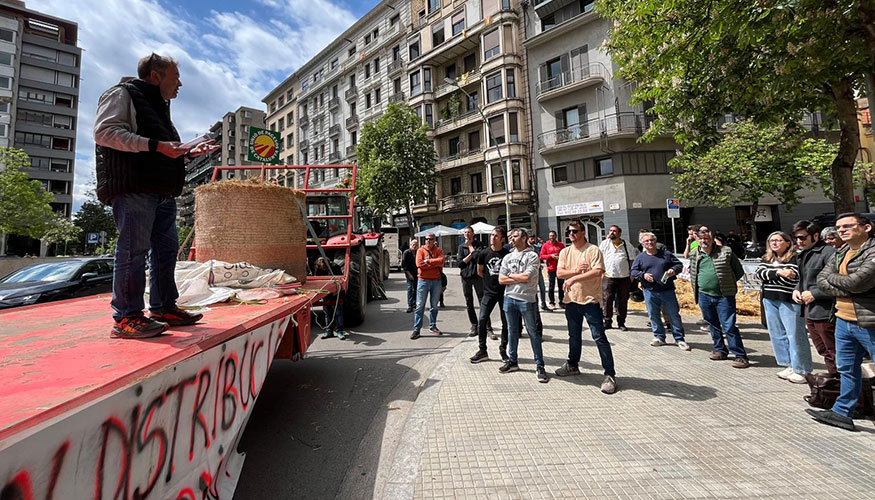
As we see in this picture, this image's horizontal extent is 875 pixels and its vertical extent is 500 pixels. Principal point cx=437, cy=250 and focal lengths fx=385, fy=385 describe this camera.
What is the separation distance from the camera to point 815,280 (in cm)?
361

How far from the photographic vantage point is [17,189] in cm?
2088

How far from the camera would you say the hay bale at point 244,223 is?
4.06 meters

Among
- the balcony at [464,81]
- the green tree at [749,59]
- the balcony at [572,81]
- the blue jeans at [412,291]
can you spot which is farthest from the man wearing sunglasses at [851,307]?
the balcony at [464,81]

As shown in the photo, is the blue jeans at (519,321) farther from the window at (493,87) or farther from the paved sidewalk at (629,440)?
the window at (493,87)

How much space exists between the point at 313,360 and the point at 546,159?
22.8 metres

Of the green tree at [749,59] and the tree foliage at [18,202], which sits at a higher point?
the tree foliage at [18,202]

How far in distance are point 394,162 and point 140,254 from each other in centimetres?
2446

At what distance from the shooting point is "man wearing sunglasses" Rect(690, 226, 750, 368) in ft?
15.5

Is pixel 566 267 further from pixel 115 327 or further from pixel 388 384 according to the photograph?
pixel 115 327

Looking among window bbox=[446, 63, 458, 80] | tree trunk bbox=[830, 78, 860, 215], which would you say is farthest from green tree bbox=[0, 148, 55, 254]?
tree trunk bbox=[830, 78, 860, 215]

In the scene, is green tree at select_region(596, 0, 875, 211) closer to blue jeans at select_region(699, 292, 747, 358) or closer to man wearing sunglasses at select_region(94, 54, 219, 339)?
blue jeans at select_region(699, 292, 747, 358)

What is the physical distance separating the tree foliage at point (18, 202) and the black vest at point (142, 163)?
2778 centimetres

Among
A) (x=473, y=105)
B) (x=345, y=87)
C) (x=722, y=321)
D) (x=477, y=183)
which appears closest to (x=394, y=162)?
(x=477, y=183)

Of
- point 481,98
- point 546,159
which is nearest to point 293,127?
point 481,98
